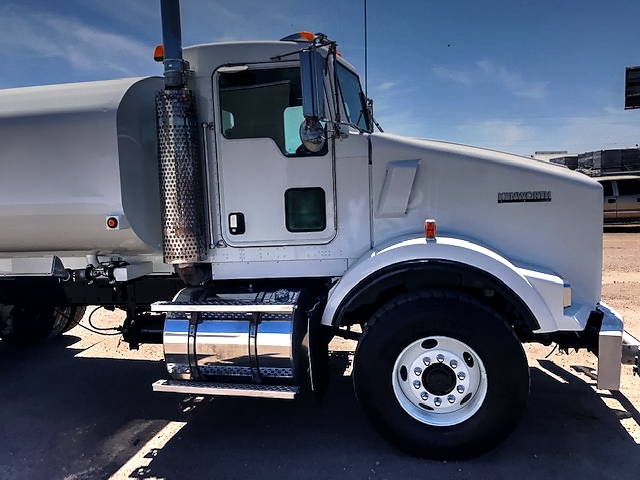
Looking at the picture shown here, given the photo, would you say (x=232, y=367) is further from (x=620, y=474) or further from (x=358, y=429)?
(x=620, y=474)

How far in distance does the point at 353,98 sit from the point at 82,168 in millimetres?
2252

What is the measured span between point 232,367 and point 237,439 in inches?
22.8

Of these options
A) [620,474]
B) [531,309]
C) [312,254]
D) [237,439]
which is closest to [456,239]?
[531,309]

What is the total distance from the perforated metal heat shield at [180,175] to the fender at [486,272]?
47.8 inches

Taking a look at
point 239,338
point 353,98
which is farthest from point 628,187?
point 239,338

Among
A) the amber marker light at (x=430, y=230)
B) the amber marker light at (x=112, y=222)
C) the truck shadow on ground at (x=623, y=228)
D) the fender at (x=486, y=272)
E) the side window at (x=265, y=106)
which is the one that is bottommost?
the truck shadow on ground at (x=623, y=228)

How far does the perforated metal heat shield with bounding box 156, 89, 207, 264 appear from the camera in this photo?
3.89m

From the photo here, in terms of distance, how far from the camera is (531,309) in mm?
3439

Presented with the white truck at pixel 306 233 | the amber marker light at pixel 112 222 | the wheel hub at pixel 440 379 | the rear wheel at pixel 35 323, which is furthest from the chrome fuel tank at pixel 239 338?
the rear wheel at pixel 35 323

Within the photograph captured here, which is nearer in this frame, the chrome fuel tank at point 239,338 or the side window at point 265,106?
the chrome fuel tank at point 239,338

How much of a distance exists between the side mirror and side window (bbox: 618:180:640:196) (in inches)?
690

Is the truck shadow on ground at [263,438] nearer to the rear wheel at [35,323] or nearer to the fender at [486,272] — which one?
the rear wheel at [35,323]

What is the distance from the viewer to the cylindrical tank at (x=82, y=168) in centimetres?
395

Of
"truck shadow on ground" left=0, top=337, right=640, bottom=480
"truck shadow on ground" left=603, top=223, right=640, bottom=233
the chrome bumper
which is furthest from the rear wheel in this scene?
"truck shadow on ground" left=603, top=223, right=640, bottom=233
